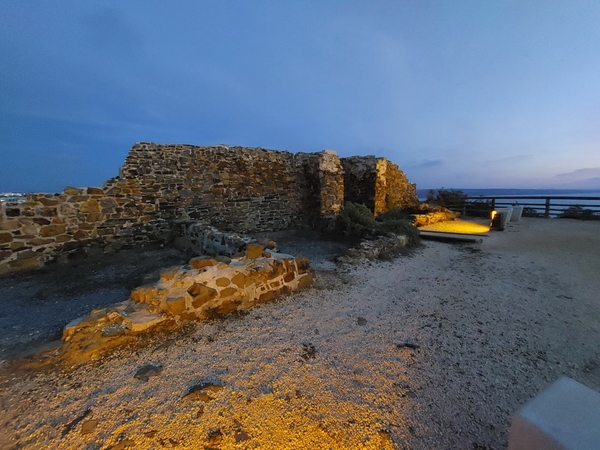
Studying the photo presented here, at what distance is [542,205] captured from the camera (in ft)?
37.6

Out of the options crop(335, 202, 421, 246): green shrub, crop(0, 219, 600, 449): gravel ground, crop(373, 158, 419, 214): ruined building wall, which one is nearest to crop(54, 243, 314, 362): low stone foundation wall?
crop(0, 219, 600, 449): gravel ground

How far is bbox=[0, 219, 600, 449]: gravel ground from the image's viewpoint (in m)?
1.55

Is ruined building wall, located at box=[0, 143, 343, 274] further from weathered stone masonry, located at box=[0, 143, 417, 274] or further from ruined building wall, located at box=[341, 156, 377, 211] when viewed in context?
ruined building wall, located at box=[341, 156, 377, 211]

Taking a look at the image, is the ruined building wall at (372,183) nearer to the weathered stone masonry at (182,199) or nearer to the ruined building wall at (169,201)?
the weathered stone masonry at (182,199)

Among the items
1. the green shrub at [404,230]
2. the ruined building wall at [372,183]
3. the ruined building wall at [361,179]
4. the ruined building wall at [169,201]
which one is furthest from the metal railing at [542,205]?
the ruined building wall at [169,201]

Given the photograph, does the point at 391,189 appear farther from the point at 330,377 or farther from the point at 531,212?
the point at 330,377

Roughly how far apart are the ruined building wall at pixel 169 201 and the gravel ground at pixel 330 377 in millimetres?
4061

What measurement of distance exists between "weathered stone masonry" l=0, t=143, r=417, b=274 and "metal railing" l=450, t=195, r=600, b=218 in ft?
16.2

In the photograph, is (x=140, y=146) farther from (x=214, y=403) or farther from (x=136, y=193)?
(x=214, y=403)

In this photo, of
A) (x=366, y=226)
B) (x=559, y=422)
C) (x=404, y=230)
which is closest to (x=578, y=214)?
(x=404, y=230)

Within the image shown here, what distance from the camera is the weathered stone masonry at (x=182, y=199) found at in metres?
4.98

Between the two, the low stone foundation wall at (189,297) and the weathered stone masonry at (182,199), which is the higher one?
the weathered stone masonry at (182,199)

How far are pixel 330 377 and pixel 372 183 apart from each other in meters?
9.31

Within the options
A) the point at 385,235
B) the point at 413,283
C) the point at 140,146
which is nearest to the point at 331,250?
the point at 385,235
